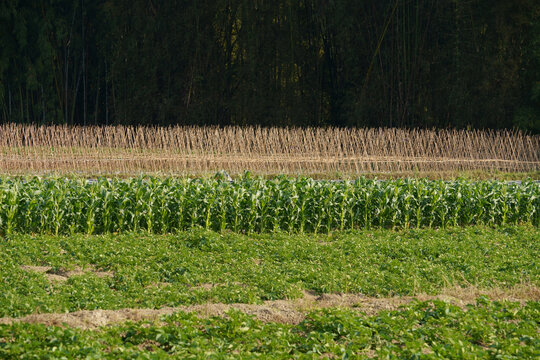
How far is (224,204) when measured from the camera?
891cm

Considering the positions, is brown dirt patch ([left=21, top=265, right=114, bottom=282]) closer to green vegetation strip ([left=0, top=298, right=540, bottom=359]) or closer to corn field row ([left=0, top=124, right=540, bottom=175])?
green vegetation strip ([left=0, top=298, right=540, bottom=359])

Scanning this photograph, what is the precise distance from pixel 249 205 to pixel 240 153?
6.74m

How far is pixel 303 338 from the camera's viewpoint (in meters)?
4.71

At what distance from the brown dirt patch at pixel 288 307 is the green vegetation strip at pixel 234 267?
0.21 meters

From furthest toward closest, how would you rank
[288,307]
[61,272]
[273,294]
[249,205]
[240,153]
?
[240,153], [249,205], [61,272], [273,294], [288,307]

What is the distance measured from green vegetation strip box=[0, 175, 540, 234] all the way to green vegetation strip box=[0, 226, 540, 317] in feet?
1.58

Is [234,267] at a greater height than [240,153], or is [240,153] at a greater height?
[240,153]

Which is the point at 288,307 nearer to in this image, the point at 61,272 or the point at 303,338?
the point at 303,338

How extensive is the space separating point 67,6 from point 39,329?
19.2m

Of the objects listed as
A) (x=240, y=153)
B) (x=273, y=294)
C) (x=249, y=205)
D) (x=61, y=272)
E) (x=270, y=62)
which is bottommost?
(x=273, y=294)

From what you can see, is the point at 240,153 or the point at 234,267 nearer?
the point at 234,267

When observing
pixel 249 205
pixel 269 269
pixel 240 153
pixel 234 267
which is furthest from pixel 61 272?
pixel 240 153

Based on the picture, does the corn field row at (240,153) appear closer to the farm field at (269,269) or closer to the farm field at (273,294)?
the farm field at (269,269)

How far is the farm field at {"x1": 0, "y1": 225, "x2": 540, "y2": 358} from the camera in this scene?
4.57 m
